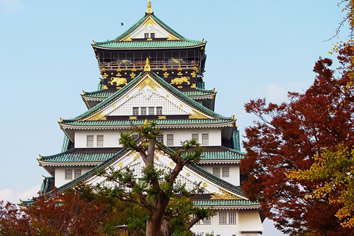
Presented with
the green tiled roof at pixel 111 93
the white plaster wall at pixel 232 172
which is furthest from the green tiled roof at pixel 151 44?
the white plaster wall at pixel 232 172

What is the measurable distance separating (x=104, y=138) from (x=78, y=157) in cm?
266

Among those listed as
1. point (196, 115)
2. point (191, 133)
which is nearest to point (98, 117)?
point (191, 133)

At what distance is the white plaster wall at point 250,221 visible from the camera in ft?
139

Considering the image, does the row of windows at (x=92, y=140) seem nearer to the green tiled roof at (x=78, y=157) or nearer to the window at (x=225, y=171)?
the green tiled roof at (x=78, y=157)

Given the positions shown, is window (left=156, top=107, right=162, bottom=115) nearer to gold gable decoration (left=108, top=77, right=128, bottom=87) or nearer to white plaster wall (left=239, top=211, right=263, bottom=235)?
gold gable decoration (left=108, top=77, right=128, bottom=87)

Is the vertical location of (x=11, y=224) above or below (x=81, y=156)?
below

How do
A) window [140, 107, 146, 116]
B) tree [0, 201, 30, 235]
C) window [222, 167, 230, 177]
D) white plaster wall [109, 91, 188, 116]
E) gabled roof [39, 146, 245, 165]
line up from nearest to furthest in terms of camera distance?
tree [0, 201, 30, 235], gabled roof [39, 146, 245, 165], window [222, 167, 230, 177], white plaster wall [109, 91, 188, 116], window [140, 107, 146, 116]

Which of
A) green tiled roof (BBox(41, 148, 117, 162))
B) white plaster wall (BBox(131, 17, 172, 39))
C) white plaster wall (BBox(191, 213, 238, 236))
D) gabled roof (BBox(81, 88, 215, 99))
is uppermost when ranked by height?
white plaster wall (BBox(131, 17, 172, 39))

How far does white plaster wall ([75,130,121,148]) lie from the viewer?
4697cm

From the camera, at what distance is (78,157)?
149ft

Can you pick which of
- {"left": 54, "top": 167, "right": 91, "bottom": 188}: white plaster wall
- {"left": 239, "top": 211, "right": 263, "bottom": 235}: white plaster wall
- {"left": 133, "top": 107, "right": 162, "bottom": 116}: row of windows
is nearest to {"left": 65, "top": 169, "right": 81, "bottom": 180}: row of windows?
{"left": 54, "top": 167, "right": 91, "bottom": 188}: white plaster wall

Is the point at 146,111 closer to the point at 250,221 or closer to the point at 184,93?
the point at 184,93

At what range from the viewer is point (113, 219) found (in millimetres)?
31609

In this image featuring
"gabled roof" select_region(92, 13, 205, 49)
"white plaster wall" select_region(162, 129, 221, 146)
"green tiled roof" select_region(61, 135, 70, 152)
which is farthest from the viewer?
"gabled roof" select_region(92, 13, 205, 49)
